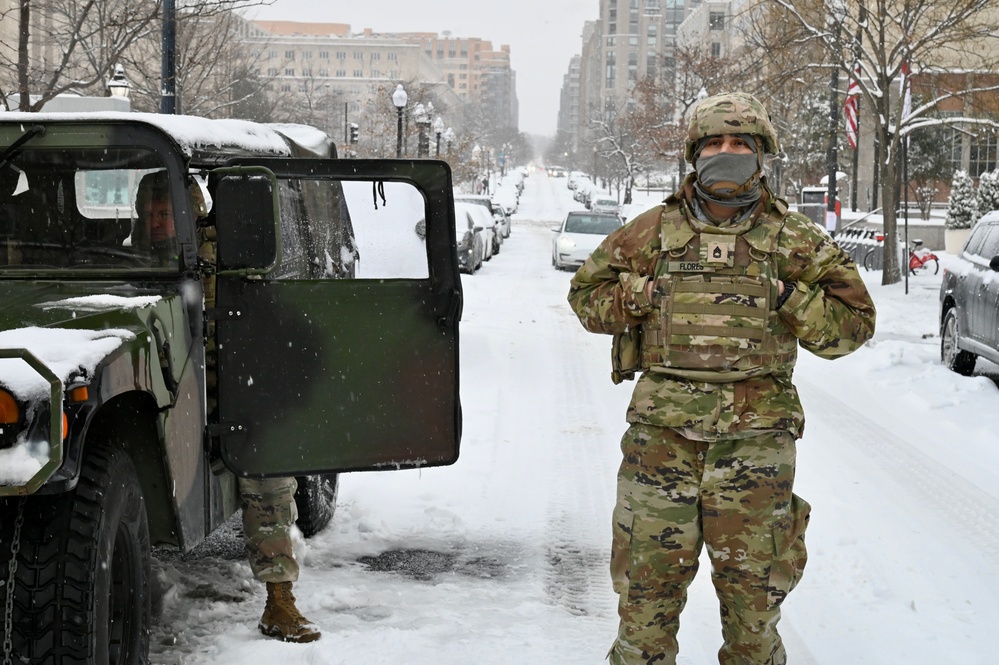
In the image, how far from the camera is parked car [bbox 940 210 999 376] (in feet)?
35.1

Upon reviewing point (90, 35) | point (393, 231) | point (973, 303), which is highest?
point (90, 35)

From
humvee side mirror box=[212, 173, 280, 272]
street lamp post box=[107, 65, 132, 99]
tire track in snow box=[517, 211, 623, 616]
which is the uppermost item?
street lamp post box=[107, 65, 132, 99]

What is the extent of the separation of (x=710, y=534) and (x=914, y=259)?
2428cm

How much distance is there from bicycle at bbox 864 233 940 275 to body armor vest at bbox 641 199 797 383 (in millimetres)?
23595

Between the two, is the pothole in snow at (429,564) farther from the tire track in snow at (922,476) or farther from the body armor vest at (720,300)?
the tire track in snow at (922,476)

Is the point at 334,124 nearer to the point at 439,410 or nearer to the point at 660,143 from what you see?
the point at 660,143

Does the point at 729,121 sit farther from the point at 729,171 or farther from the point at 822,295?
the point at 822,295

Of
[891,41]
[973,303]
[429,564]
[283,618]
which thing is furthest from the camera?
[891,41]

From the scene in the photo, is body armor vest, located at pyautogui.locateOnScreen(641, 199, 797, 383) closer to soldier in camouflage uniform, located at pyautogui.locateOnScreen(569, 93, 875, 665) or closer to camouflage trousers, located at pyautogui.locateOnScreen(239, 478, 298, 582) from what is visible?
soldier in camouflage uniform, located at pyautogui.locateOnScreen(569, 93, 875, 665)

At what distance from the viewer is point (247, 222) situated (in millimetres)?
3895

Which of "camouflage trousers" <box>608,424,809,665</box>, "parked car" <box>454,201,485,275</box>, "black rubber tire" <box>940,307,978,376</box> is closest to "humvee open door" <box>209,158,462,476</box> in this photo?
"camouflage trousers" <box>608,424,809,665</box>

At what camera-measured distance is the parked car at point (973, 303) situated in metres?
10.7

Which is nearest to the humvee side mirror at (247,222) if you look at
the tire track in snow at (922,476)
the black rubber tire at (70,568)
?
the black rubber tire at (70,568)

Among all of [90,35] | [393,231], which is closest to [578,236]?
[90,35]
